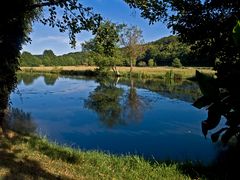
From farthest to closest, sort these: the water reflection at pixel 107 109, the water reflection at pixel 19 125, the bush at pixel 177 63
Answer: the bush at pixel 177 63 → the water reflection at pixel 107 109 → the water reflection at pixel 19 125

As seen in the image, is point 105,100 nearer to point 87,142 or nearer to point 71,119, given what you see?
point 71,119

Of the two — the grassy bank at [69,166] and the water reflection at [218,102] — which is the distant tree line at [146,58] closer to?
the grassy bank at [69,166]

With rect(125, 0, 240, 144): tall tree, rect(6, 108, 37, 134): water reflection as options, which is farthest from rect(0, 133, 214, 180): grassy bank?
rect(6, 108, 37, 134): water reflection

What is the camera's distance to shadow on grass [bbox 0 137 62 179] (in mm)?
7422

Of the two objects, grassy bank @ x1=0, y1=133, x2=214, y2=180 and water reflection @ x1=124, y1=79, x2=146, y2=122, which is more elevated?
grassy bank @ x1=0, y1=133, x2=214, y2=180

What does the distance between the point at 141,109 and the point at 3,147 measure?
23012 mm

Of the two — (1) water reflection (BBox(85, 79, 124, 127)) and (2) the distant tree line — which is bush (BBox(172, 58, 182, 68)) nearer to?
(2) the distant tree line

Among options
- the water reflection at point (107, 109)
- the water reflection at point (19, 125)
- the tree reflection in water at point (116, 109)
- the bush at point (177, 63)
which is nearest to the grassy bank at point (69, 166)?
the water reflection at point (19, 125)

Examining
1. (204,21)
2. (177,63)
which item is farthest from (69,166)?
(177,63)

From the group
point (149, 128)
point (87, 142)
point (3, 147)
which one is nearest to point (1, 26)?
point (3, 147)

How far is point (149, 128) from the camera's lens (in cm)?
2344

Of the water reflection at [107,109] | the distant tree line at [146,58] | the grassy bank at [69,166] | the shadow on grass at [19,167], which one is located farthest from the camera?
the distant tree line at [146,58]

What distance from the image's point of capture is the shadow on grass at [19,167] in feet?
24.3

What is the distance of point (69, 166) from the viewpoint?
29.6ft
